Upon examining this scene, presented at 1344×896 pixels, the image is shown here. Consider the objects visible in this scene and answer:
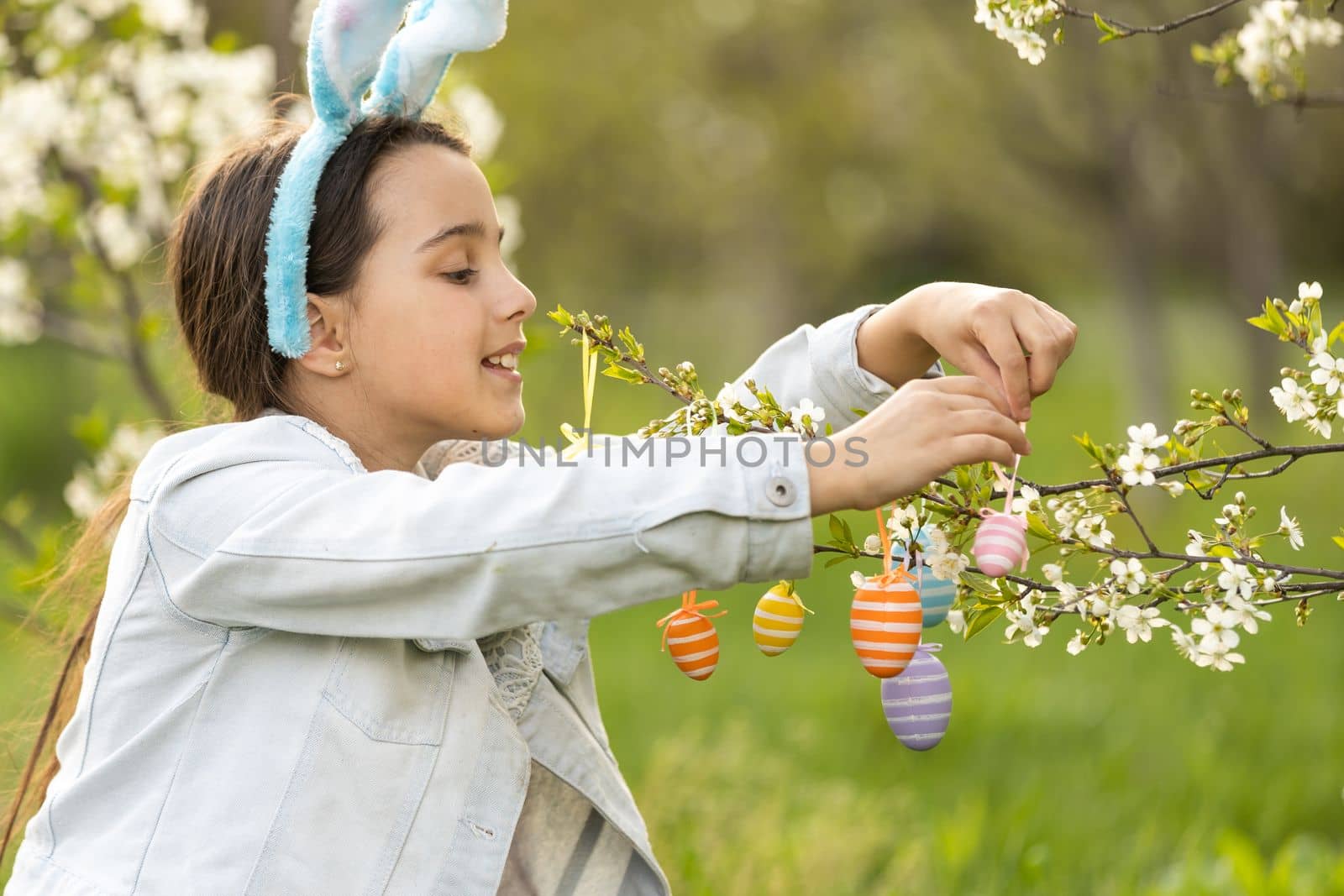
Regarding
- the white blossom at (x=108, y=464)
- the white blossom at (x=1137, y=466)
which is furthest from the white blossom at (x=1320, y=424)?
the white blossom at (x=108, y=464)

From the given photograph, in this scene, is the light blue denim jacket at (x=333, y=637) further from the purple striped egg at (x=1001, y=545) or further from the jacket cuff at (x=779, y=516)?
the purple striped egg at (x=1001, y=545)

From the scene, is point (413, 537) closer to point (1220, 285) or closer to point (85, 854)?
point (85, 854)

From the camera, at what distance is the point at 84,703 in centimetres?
187

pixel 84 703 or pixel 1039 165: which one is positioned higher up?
pixel 1039 165

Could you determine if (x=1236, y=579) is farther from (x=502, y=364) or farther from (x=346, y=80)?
(x=346, y=80)

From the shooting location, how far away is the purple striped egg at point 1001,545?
1.52m

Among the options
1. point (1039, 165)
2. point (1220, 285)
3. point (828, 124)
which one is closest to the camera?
point (1039, 165)

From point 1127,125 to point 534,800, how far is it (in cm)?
820

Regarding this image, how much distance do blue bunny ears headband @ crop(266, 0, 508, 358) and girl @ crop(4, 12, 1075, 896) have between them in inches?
1.3

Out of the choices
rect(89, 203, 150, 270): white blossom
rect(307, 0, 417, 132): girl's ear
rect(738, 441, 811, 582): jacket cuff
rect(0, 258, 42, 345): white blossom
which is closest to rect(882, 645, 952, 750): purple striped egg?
rect(738, 441, 811, 582): jacket cuff

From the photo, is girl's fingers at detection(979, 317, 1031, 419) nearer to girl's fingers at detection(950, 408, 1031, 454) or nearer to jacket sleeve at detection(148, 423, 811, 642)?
girl's fingers at detection(950, 408, 1031, 454)

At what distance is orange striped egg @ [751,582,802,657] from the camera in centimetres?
191

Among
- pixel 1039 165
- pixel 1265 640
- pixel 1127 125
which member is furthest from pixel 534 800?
pixel 1039 165

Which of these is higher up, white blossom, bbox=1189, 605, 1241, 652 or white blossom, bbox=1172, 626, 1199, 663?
white blossom, bbox=1189, 605, 1241, 652
